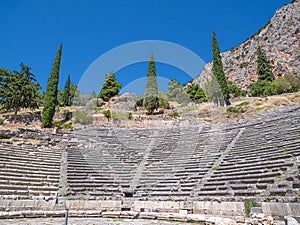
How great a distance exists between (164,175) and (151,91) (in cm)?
2316

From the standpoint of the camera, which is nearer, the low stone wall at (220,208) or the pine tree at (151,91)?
the low stone wall at (220,208)

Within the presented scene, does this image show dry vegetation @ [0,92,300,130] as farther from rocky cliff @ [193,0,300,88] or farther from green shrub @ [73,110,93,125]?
rocky cliff @ [193,0,300,88]

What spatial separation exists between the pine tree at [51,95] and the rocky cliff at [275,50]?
4210 centimetres

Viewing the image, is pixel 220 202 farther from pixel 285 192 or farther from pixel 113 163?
pixel 113 163

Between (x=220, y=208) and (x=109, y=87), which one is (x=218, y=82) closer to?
(x=109, y=87)

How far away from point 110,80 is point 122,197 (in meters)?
41.8

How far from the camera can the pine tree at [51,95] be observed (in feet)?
82.3

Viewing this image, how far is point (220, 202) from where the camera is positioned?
25.8 ft

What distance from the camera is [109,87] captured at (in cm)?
4891

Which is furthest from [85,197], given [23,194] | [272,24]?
[272,24]

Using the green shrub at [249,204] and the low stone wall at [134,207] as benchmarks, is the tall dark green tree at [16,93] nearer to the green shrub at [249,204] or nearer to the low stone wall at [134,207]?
the low stone wall at [134,207]

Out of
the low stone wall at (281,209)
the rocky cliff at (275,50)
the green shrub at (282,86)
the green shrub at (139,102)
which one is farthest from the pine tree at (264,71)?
the low stone wall at (281,209)

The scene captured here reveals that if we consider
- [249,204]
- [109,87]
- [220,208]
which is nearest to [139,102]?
[109,87]

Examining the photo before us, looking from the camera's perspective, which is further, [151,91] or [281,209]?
[151,91]
